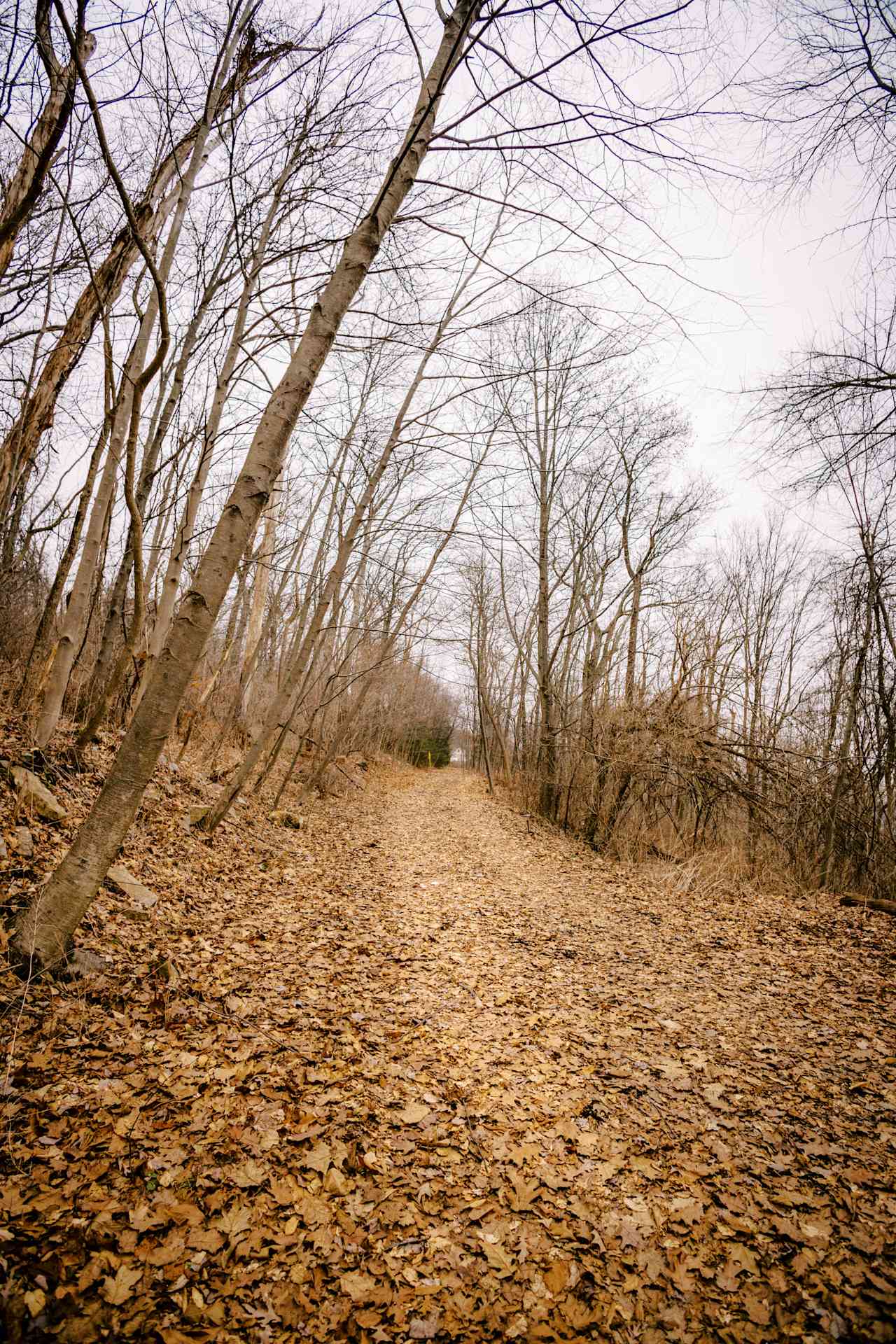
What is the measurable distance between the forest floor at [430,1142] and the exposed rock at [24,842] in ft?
0.91

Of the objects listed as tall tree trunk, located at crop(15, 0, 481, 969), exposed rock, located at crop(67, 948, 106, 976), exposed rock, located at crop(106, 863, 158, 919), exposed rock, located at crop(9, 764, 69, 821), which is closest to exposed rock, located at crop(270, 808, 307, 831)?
exposed rock, located at crop(106, 863, 158, 919)

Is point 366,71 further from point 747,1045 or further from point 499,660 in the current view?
point 499,660

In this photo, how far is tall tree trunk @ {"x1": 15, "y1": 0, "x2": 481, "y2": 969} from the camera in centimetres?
237

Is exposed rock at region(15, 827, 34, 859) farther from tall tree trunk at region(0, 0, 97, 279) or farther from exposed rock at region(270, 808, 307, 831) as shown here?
exposed rock at region(270, 808, 307, 831)

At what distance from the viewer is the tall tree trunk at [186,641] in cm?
237

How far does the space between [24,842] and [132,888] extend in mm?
787

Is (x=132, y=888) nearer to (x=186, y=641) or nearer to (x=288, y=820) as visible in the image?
(x=186, y=641)

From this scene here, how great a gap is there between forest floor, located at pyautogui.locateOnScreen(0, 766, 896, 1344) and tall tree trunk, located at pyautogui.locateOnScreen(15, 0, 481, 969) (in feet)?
1.14

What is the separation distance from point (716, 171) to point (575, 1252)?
4.98 m

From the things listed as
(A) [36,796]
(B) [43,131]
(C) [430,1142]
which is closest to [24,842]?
(A) [36,796]

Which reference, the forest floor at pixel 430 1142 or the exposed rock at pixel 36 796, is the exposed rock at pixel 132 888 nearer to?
the forest floor at pixel 430 1142

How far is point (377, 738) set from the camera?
761 inches

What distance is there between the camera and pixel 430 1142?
7.21 ft

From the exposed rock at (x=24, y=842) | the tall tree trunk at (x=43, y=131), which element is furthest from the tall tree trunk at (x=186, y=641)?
the tall tree trunk at (x=43, y=131)
